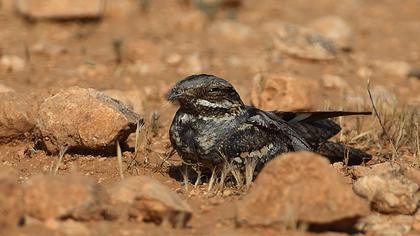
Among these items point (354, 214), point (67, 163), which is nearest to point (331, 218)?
point (354, 214)

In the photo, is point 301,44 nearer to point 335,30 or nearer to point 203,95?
point 335,30

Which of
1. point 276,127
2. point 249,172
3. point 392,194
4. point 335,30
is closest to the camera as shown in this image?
point 392,194

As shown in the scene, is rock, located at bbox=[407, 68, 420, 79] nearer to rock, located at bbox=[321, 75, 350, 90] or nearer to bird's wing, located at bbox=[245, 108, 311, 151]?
rock, located at bbox=[321, 75, 350, 90]

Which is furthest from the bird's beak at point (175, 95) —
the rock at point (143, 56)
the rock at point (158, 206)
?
the rock at point (143, 56)

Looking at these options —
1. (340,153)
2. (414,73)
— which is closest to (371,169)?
(340,153)

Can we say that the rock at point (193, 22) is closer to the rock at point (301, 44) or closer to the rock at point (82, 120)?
the rock at point (301, 44)

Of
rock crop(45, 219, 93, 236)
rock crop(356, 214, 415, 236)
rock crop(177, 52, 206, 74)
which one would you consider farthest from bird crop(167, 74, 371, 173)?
rock crop(177, 52, 206, 74)

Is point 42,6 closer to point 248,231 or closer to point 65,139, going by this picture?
point 65,139
